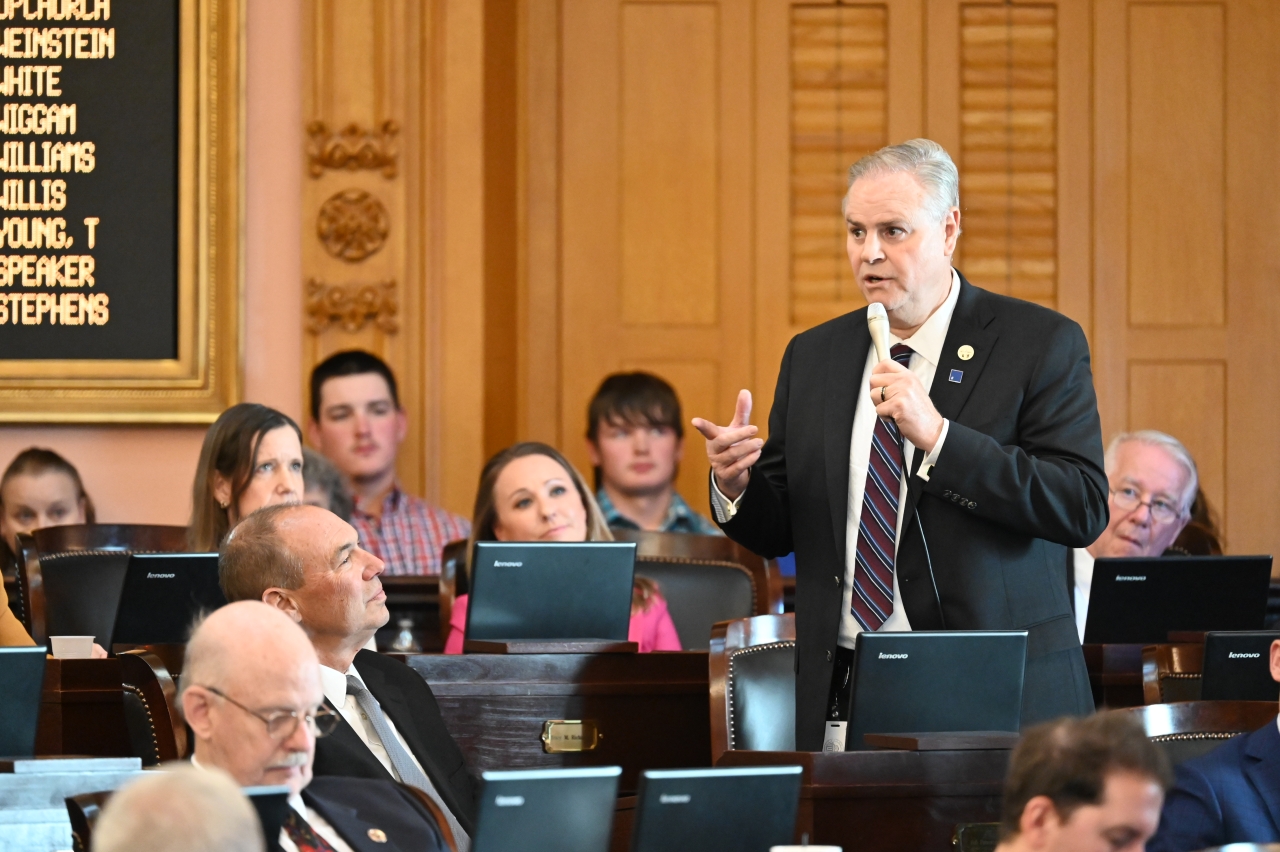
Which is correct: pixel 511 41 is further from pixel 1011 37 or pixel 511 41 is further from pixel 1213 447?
pixel 1213 447

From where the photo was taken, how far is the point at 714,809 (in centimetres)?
207

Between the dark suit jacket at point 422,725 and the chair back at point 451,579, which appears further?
the chair back at point 451,579

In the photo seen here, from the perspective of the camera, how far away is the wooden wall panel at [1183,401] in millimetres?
6137

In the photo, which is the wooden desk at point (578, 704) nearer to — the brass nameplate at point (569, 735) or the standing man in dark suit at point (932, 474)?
the brass nameplate at point (569, 735)

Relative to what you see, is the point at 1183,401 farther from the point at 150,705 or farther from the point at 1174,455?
the point at 150,705

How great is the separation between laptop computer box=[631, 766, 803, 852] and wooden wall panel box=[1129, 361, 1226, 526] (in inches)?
170

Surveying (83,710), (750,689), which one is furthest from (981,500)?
(83,710)

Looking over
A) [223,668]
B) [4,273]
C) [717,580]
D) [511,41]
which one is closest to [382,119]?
[511,41]

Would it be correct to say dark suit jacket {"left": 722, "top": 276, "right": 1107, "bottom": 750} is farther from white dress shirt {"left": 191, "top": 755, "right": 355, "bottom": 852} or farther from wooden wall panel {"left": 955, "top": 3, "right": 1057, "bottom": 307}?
wooden wall panel {"left": 955, "top": 3, "right": 1057, "bottom": 307}

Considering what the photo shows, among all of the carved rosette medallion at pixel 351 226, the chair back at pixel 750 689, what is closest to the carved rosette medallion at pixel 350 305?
the carved rosette medallion at pixel 351 226

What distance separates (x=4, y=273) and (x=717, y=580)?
260cm

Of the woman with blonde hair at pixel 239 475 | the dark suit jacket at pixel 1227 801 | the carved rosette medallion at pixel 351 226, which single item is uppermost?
the carved rosette medallion at pixel 351 226

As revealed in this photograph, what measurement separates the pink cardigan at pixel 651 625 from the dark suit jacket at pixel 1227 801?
169 centimetres

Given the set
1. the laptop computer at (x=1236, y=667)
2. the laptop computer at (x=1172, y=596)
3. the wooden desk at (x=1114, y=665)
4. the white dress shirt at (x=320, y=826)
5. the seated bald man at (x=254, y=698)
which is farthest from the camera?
the laptop computer at (x=1172, y=596)
